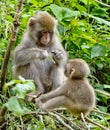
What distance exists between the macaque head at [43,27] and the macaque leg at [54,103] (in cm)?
74

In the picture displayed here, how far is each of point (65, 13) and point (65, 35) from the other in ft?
2.85

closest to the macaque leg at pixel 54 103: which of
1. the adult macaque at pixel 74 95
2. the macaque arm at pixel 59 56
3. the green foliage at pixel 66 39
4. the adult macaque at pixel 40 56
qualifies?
the adult macaque at pixel 74 95

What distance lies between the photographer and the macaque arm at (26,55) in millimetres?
4674

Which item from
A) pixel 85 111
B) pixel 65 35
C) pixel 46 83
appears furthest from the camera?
pixel 65 35

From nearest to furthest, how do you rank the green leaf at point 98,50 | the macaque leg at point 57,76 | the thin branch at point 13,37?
1. the thin branch at point 13,37
2. the macaque leg at point 57,76
3. the green leaf at point 98,50

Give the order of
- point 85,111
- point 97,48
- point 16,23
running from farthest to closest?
1. point 97,48
2. point 85,111
3. point 16,23

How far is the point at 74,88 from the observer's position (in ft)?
13.8

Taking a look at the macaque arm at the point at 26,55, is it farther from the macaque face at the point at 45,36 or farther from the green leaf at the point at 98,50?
the green leaf at the point at 98,50

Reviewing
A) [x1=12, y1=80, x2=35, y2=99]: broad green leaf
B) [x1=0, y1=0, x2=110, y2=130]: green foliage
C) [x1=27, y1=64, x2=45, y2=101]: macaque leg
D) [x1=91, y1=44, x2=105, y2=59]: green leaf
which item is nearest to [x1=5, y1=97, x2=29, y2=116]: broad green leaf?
[x1=12, y1=80, x2=35, y2=99]: broad green leaf

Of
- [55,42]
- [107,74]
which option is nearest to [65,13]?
[55,42]

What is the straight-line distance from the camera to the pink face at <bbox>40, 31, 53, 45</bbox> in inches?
188

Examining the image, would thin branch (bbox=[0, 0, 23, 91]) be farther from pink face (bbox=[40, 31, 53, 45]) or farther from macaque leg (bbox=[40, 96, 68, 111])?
pink face (bbox=[40, 31, 53, 45])

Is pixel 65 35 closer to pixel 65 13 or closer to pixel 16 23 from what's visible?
pixel 65 13

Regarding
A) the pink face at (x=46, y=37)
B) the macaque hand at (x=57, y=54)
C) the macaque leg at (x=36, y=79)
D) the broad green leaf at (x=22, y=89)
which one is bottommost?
the macaque leg at (x=36, y=79)
